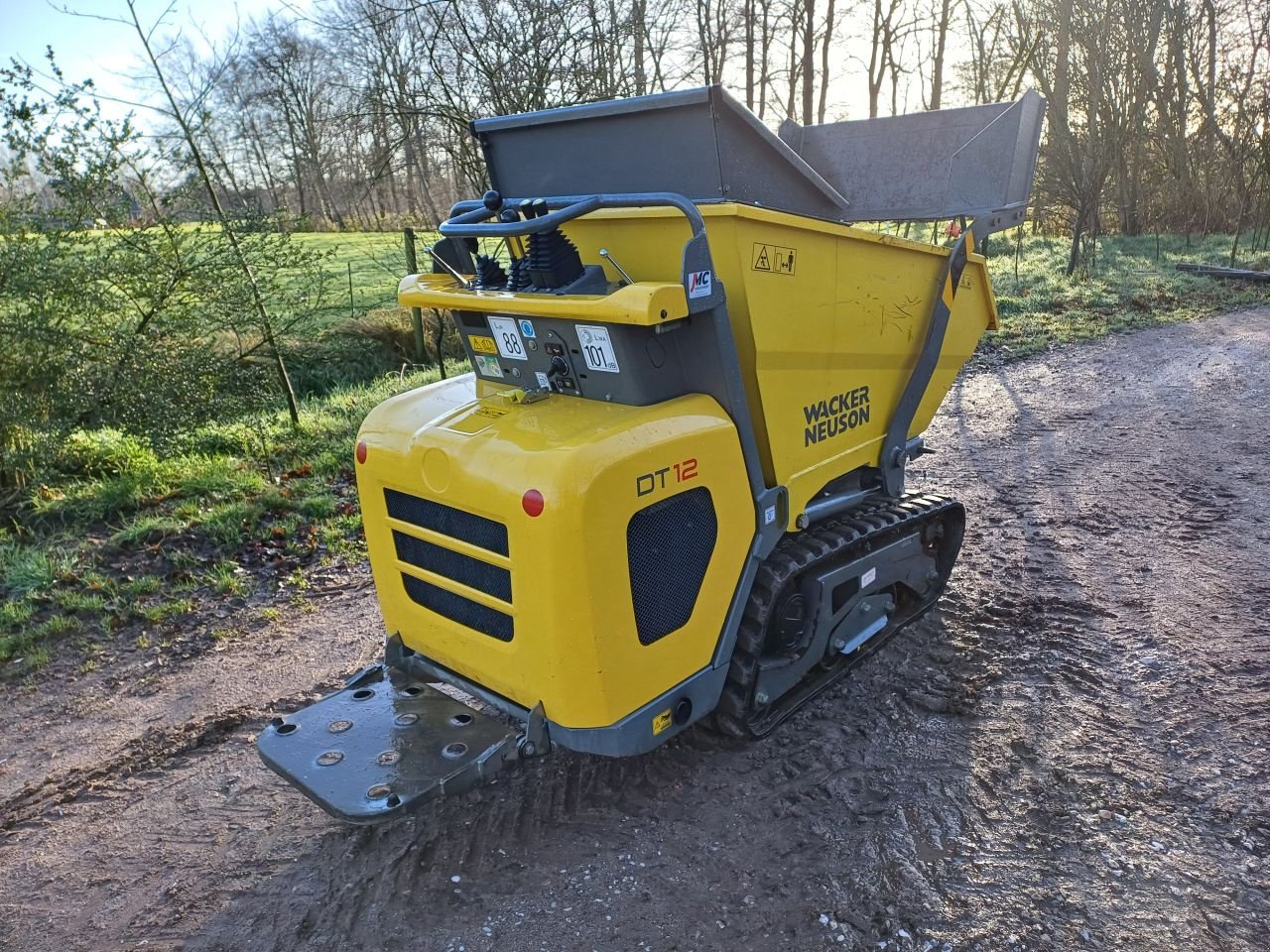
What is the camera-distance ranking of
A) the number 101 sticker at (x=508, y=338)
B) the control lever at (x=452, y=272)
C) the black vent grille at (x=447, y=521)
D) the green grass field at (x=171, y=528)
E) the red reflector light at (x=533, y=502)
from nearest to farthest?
1. the red reflector light at (x=533, y=502)
2. the black vent grille at (x=447, y=521)
3. the number 101 sticker at (x=508, y=338)
4. the control lever at (x=452, y=272)
5. the green grass field at (x=171, y=528)

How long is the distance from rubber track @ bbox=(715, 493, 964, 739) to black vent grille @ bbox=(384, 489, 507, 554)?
107 cm

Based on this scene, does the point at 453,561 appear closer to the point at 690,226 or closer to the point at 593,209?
the point at 593,209

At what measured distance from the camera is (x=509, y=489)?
2.78 meters

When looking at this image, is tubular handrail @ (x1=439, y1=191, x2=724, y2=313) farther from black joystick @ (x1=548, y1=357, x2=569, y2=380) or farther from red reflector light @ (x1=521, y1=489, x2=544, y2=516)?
red reflector light @ (x1=521, y1=489, x2=544, y2=516)

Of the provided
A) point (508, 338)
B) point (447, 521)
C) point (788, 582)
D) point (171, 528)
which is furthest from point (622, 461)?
point (171, 528)

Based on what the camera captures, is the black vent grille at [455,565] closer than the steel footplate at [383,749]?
No

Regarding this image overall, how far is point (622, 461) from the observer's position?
2.73m

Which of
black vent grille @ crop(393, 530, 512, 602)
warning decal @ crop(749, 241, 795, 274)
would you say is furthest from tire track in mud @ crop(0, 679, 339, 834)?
warning decal @ crop(749, 241, 795, 274)

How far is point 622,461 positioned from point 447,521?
0.78 m

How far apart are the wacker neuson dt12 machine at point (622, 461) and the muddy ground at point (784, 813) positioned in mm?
338

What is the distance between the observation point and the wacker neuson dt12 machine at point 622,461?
9.27 feet

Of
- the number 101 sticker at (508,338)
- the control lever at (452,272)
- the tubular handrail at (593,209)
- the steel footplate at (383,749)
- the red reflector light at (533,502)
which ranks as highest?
the tubular handrail at (593,209)

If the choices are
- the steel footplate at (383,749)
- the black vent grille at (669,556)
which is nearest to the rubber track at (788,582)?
the black vent grille at (669,556)

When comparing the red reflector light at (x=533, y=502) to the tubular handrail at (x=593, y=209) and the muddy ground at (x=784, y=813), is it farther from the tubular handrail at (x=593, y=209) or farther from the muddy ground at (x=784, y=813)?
the muddy ground at (x=784, y=813)
